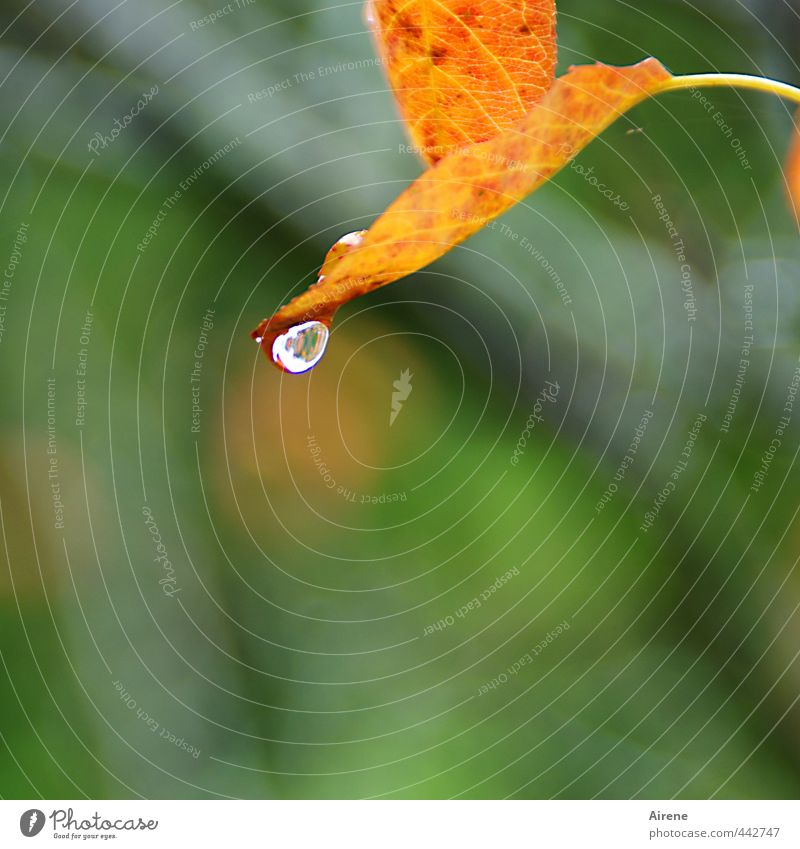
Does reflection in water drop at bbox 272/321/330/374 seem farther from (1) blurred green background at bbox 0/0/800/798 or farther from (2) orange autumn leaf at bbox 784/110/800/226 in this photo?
(2) orange autumn leaf at bbox 784/110/800/226

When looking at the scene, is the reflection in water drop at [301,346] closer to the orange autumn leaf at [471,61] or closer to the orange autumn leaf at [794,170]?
the orange autumn leaf at [471,61]

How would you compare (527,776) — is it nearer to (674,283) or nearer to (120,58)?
(674,283)

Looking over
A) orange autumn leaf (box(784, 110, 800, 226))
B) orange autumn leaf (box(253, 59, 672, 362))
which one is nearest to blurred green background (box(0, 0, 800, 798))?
orange autumn leaf (box(784, 110, 800, 226))

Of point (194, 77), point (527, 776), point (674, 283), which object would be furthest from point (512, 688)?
point (194, 77)

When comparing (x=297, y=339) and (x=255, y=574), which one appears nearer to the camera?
(x=297, y=339)

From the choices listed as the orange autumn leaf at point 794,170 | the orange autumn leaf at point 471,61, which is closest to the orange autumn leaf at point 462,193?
the orange autumn leaf at point 471,61
